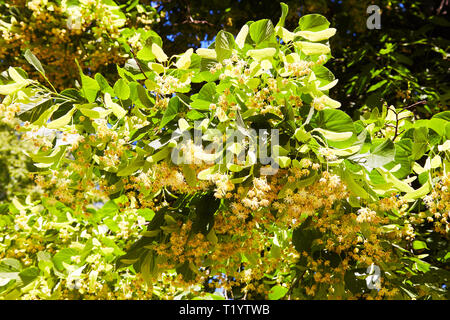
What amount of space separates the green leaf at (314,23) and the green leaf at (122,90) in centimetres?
69

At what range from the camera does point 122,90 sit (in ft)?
4.59

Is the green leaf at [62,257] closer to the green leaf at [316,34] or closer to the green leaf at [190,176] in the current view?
the green leaf at [190,176]

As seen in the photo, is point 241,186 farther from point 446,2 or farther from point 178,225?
point 446,2

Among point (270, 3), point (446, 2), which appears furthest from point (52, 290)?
point (446, 2)

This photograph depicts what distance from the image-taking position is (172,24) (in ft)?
12.0

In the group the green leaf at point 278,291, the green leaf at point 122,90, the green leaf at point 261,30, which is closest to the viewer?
the green leaf at point 261,30

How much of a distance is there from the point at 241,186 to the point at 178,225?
1.19ft

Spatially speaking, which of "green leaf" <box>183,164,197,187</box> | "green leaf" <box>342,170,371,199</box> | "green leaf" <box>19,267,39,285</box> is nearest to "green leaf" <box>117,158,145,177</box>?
"green leaf" <box>183,164,197,187</box>

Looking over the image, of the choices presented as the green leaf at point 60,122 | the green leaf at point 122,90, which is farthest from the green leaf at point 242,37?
the green leaf at point 60,122

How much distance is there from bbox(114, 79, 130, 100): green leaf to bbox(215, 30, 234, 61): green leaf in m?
Answer: 0.38

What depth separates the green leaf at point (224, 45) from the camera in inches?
49.0

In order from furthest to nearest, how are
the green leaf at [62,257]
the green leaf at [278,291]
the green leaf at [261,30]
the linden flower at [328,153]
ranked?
the green leaf at [278,291], the green leaf at [62,257], the green leaf at [261,30], the linden flower at [328,153]

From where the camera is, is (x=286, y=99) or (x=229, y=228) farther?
(x=229, y=228)
